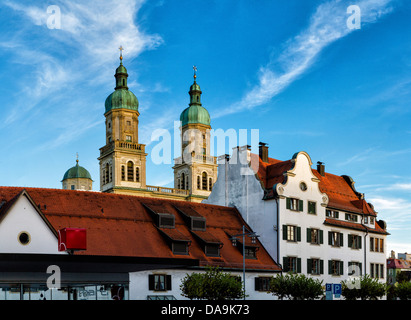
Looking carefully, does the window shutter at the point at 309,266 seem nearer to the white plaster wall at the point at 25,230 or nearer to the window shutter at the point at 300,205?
the window shutter at the point at 300,205

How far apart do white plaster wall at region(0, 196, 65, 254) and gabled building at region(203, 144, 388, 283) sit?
22680 millimetres

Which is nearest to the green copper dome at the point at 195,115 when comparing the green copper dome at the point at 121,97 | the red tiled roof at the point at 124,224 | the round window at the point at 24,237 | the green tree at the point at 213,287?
the green copper dome at the point at 121,97

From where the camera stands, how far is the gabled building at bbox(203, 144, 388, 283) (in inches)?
2173

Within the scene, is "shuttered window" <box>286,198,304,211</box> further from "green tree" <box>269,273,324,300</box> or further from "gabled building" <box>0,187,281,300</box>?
"green tree" <box>269,273,324,300</box>

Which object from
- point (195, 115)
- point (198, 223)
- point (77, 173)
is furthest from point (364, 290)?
point (77, 173)

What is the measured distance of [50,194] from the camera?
46.0 m

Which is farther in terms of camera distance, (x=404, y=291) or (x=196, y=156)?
(x=196, y=156)

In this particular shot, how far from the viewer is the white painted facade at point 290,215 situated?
5488cm

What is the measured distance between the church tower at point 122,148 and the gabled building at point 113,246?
65.7 meters

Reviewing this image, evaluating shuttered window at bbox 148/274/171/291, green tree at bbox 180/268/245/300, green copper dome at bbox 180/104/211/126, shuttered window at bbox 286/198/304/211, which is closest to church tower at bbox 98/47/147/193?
green copper dome at bbox 180/104/211/126

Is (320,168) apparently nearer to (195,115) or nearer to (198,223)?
(198,223)

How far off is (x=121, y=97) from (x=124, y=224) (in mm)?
79828

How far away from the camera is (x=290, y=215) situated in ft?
183
